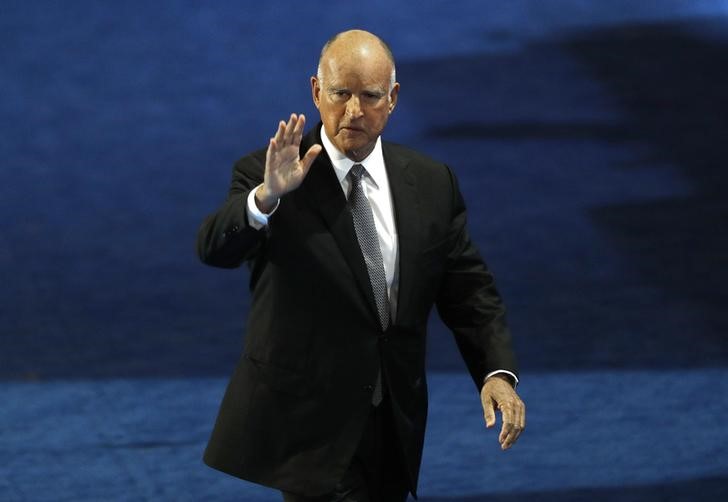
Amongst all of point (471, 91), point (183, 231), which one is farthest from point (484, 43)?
point (183, 231)

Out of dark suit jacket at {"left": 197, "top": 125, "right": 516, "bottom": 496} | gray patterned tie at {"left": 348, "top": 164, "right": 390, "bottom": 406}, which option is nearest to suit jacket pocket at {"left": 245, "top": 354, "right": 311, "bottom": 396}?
dark suit jacket at {"left": 197, "top": 125, "right": 516, "bottom": 496}

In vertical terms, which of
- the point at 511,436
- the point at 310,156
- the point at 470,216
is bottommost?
the point at 470,216

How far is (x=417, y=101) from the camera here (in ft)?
31.9

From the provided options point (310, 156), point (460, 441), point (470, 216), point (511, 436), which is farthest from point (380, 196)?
point (470, 216)

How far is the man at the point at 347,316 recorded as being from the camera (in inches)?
138

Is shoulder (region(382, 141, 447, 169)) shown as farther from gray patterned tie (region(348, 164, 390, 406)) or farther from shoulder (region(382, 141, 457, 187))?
gray patterned tie (region(348, 164, 390, 406))

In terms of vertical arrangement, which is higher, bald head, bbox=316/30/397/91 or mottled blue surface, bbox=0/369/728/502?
bald head, bbox=316/30/397/91

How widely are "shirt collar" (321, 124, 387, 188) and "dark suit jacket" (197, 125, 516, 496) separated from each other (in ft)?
0.07

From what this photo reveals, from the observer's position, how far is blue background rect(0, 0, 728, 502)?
19.1 feet

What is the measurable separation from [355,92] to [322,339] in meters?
0.54

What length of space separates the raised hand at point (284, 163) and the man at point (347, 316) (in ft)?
0.44

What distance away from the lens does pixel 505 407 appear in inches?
142

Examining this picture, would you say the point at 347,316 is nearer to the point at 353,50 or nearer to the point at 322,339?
the point at 322,339

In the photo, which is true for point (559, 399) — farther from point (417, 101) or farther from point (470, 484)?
point (417, 101)
